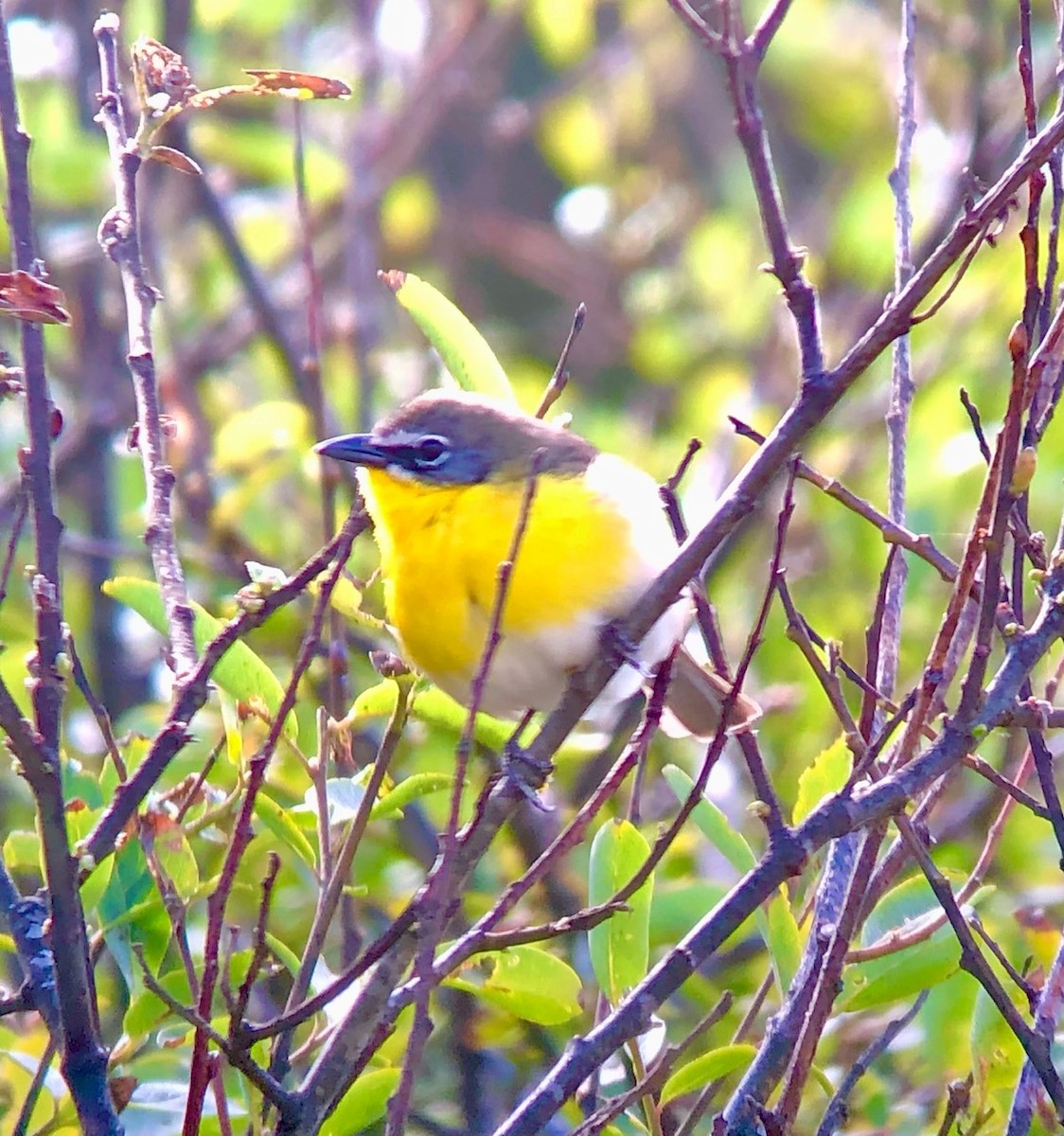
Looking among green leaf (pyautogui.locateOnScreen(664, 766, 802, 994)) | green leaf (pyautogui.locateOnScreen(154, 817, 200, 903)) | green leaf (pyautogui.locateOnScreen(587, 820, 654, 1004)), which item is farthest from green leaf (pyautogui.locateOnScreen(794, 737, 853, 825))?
green leaf (pyautogui.locateOnScreen(154, 817, 200, 903))

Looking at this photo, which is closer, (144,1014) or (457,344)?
(144,1014)

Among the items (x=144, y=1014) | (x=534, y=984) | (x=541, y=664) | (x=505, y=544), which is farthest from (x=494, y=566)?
(x=144, y=1014)

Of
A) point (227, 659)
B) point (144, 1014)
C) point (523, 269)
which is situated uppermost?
point (227, 659)

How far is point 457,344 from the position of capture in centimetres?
289

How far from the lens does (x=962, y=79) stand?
21.6ft

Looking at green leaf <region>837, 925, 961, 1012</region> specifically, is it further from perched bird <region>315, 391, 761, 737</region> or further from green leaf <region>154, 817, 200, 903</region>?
green leaf <region>154, 817, 200, 903</region>

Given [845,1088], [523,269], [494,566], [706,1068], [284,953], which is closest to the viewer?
[845,1088]

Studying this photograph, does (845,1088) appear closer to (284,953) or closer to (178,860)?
(284,953)

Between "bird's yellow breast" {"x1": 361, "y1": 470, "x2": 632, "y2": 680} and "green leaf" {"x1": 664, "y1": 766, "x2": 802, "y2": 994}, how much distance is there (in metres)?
0.59

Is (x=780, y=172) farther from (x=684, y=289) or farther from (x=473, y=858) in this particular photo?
(x=473, y=858)

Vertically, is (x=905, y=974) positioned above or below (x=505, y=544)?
below

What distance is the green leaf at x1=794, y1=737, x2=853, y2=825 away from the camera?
108 inches

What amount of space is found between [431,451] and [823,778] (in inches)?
45.2

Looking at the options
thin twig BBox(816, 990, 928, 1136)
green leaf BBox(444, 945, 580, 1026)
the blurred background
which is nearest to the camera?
thin twig BBox(816, 990, 928, 1136)
